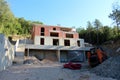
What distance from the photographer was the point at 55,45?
35.8 m

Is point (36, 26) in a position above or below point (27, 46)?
above

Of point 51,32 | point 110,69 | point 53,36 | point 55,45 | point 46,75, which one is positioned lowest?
point 46,75

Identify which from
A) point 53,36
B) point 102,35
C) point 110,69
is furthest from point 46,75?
point 102,35

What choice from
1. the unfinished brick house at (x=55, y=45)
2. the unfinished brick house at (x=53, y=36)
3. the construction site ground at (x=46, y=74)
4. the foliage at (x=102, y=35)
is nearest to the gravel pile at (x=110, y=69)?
the construction site ground at (x=46, y=74)

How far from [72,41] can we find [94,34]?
12.9 metres

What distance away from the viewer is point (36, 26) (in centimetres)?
3872

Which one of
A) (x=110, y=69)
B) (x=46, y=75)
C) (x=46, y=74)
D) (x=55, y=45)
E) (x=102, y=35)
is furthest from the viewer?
(x=102, y=35)

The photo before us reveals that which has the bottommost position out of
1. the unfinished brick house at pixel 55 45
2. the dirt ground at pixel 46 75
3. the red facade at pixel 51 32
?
the dirt ground at pixel 46 75

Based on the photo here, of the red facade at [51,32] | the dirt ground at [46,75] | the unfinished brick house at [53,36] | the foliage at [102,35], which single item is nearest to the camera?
the dirt ground at [46,75]

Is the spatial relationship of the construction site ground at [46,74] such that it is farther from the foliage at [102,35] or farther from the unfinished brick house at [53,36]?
the foliage at [102,35]

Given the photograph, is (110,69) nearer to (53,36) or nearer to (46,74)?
(46,74)

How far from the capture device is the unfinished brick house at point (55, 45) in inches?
1323

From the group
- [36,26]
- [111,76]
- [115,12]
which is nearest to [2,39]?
[111,76]

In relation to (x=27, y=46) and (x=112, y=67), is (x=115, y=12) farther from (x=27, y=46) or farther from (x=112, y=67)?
(x=112, y=67)
